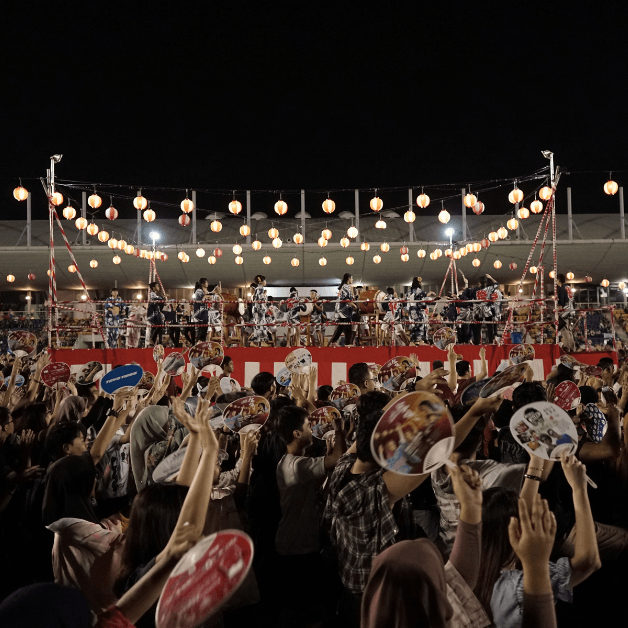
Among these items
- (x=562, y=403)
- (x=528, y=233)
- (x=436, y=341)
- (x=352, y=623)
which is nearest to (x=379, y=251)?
(x=528, y=233)

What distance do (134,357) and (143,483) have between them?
687 cm

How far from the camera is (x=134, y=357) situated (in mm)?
9531

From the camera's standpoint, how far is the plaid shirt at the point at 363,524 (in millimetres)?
2018

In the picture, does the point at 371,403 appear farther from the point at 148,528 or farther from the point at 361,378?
the point at 361,378

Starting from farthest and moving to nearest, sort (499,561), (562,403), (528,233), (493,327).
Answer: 1. (528,233)
2. (493,327)
3. (562,403)
4. (499,561)

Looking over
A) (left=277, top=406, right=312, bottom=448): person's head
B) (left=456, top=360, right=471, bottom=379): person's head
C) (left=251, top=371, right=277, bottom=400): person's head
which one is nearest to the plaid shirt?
(left=277, top=406, right=312, bottom=448): person's head

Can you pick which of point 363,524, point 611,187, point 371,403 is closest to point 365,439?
point 363,524

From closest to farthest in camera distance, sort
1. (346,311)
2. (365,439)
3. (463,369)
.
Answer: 1. (365,439)
2. (463,369)
3. (346,311)

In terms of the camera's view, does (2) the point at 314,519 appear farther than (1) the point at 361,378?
No

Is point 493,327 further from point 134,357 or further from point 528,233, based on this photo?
point 528,233

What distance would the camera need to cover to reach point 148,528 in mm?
1794

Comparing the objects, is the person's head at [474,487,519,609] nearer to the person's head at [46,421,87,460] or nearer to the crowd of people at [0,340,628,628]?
the crowd of people at [0,340,628,628]

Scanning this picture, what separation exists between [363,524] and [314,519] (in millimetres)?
872

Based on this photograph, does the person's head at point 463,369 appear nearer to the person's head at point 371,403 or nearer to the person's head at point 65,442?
the person's head at point 371,403
